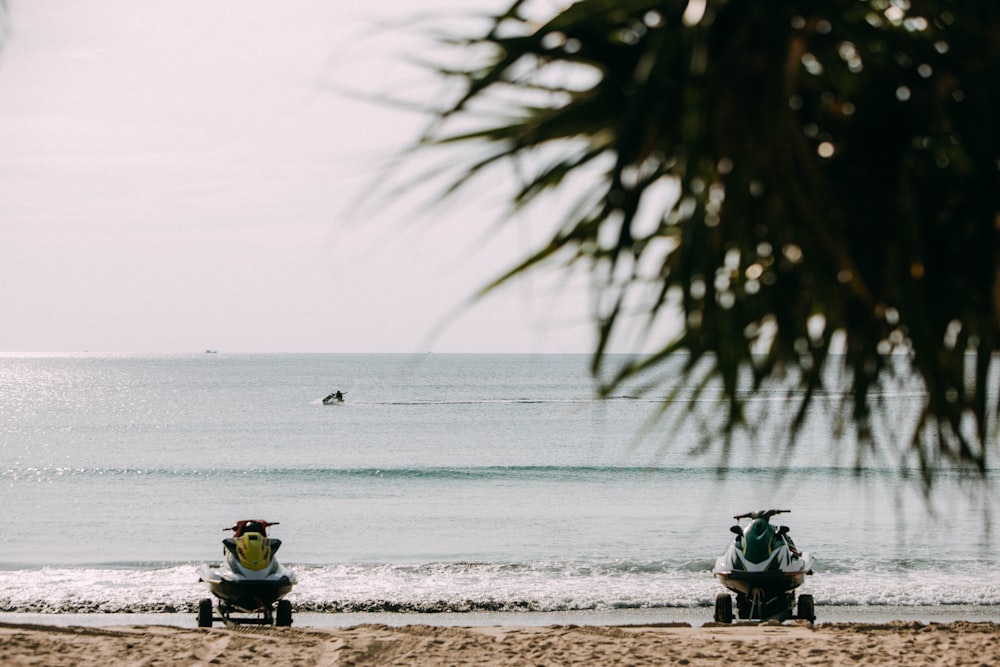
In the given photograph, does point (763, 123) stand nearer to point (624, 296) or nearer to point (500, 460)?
point (624, 296)

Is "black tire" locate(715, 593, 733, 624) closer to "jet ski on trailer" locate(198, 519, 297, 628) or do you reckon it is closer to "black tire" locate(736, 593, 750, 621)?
"black tire" locate(736, 593, 750, 621)

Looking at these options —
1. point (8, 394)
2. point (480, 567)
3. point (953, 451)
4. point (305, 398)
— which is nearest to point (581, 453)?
point (480, 567)

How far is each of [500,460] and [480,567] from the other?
18.4 meters

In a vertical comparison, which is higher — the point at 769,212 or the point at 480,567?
the point at 769,212

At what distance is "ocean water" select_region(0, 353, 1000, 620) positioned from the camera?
41.1 ft

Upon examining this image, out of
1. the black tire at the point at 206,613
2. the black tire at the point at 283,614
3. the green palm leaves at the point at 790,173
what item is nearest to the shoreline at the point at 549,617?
the black tire at the point at 206,613

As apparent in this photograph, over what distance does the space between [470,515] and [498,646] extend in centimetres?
1293

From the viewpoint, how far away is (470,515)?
70.8 ft

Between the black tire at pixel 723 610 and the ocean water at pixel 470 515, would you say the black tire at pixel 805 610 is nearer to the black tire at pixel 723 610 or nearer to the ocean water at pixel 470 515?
the black tire at pixel 723 610

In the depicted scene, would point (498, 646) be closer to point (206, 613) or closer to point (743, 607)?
point (743, 607)

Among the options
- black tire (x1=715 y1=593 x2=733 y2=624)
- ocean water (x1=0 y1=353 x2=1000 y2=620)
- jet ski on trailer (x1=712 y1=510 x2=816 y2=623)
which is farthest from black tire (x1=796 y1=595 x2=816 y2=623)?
ocean water (x1=0 y1=353 x2=1000 y2=620)

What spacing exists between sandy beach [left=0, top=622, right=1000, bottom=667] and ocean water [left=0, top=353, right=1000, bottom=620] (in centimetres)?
132

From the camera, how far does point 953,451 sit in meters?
2.18

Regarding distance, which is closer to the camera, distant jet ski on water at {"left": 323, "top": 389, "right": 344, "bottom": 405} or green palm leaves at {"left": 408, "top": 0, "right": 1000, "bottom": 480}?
green palm leaves at {"left": 408, "top": 0, "right": 1000, "bottom": 480}
